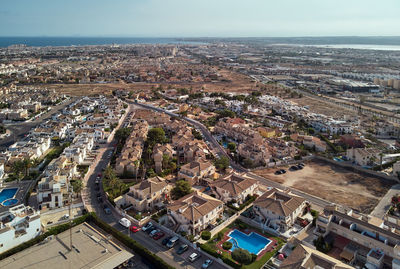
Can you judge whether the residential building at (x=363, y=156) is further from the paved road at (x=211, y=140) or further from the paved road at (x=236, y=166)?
the paved road at (x=211, y=140)

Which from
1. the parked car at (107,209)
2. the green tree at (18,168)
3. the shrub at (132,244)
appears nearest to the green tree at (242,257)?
the shrub at (132,244)

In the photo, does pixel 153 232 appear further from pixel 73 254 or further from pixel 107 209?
pixel 73 254

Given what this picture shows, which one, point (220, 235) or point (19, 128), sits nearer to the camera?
point (220, 235)

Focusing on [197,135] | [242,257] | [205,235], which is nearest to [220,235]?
[205,235]

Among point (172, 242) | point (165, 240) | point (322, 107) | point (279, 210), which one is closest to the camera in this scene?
point (172, 242)

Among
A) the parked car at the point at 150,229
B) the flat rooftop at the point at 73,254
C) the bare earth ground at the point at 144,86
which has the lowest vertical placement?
the parked car at the point at 150,229
